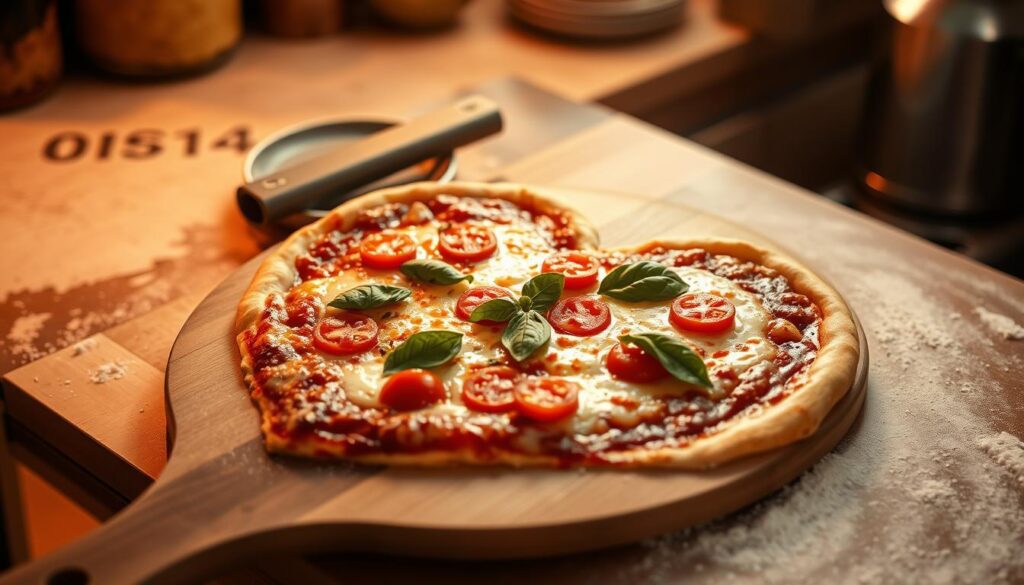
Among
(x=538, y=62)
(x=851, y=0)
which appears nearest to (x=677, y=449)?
(x=538, y=62)

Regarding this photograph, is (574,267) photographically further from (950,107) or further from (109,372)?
(950,107)

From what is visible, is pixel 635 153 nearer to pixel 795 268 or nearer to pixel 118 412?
pixel 795 268

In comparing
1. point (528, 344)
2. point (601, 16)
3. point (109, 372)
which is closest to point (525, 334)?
point (528, 344)

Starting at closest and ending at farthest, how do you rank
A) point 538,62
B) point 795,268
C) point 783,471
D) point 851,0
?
point 783,471
point 795,268
point 538,62
point 851,0

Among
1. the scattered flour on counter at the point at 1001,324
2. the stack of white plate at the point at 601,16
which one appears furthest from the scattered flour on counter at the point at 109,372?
the stack of white plate at the point at 601,16

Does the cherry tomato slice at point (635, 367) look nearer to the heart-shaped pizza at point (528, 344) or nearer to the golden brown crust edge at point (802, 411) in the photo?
the heart-shaped pizza at point (528, 344)

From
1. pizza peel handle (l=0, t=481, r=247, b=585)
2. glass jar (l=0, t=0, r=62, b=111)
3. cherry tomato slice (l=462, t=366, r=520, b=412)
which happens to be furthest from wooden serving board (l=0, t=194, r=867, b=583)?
glass jar (l=0, t=0, r=62, b=111)
